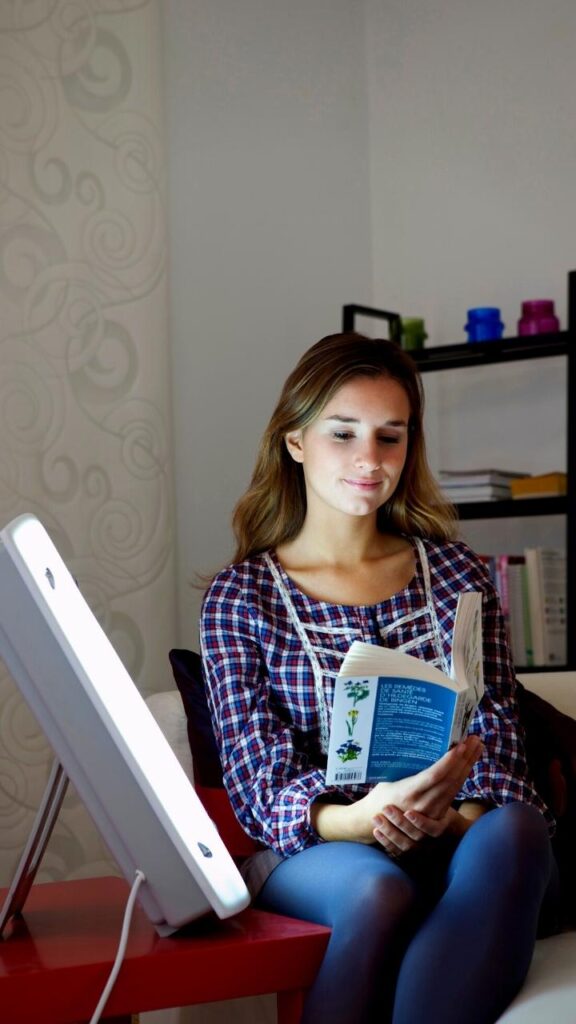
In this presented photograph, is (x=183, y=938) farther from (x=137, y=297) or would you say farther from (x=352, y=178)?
(x=352, y=178)

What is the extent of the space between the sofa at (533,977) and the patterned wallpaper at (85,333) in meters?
0.62

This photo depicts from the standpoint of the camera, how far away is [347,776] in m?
1.50

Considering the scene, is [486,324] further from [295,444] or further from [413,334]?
[295,444]

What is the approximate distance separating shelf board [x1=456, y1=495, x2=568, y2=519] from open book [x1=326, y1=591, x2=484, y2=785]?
1700mm

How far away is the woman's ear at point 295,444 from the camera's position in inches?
79.3

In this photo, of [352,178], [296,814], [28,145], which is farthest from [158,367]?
[296,814]

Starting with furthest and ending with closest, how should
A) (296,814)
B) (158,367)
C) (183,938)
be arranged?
(158,367)
(296,814)
(183,938)

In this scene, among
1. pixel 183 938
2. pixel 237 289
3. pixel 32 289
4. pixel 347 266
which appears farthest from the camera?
pixel 347 266

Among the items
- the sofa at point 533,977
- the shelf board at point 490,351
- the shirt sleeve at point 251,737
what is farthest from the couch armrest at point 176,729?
the shelf board at point 490,351

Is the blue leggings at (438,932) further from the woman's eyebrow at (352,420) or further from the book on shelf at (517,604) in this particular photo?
the book on shelf at (517,604)

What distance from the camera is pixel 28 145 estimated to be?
8.76ft

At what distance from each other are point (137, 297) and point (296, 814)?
146cm

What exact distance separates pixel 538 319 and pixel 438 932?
2.16 meters

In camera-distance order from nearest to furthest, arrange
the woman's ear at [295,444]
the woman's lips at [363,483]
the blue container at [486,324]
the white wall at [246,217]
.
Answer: the woman's lips at [363,483]
the woman's ear at [295,444]
the white wall at [246,217]
the blue container at [486,324]
